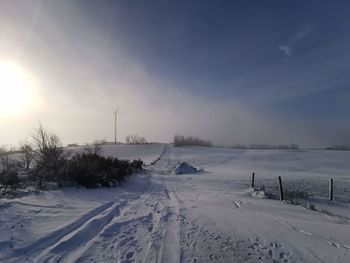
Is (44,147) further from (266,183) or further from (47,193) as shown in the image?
(266,183)

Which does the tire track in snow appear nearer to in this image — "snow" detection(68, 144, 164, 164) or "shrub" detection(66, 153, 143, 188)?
"shrub" detection(66, 153, 143, 188)

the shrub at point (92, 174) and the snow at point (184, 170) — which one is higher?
the shrub at point (92, 174)

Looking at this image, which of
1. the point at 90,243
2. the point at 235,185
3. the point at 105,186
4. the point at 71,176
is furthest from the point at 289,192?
the point at 90,243

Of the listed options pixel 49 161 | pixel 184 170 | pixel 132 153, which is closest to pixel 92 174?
pixel 49 161

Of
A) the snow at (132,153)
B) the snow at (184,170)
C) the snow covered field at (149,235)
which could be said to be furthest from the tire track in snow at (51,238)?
the snow at (132,153)

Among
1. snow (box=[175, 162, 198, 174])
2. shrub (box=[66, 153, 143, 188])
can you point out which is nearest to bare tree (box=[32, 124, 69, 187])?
shrub (box=[66, 153, 143, 188])

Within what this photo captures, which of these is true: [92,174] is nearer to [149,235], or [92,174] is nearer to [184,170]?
[149,235]

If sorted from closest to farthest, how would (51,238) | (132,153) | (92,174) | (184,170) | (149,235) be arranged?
(51,238) → (149,235) → (92,174) → (184,170) → (132,153)

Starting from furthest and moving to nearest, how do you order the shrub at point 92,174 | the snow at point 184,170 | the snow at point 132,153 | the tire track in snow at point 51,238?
1. the snow at point 132,153
2. the snow at point 184,170
3. the shrub at point 92,174
4. the tire track in snow at point 51,238

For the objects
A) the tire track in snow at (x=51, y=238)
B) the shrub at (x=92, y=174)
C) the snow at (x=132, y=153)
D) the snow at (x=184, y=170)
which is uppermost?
the snow at (x=132, y=153)

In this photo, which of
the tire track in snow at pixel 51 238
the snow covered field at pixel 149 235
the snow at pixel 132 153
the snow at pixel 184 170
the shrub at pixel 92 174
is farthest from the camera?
the snow at pixel 132 153

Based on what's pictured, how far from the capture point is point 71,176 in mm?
15789

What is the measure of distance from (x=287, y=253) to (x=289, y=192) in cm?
1681

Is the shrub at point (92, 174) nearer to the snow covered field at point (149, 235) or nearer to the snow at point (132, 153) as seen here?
the snow covered field at point (149, 235)
